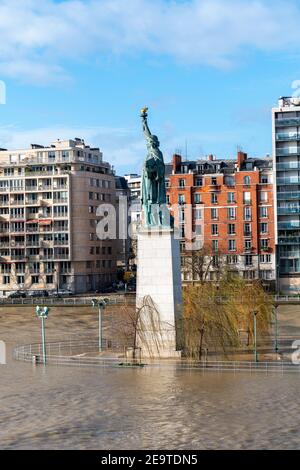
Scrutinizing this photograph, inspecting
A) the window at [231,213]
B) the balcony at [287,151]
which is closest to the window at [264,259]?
the window at [231,213]

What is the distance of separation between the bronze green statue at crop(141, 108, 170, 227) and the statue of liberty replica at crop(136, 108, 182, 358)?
1.77 ft

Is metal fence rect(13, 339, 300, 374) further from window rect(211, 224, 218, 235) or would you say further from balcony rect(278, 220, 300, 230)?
window rect(211, 224, 218, 235)

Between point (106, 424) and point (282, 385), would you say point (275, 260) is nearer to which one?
point (282, 385)

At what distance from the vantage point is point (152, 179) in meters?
55.3

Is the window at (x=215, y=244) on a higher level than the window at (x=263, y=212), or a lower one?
lower

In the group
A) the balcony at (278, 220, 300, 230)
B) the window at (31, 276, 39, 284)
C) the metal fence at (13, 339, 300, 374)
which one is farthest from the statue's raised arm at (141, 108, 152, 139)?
the window at (31, 276, 39, 284)

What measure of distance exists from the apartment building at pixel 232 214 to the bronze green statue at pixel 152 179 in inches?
2363

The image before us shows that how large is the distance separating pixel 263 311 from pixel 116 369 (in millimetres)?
16043

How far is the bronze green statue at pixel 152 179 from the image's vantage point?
2156 inches

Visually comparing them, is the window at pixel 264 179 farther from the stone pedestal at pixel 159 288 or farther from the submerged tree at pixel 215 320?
the stone pedestal at pixel 159 288

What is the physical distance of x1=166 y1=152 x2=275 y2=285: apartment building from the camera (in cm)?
11719

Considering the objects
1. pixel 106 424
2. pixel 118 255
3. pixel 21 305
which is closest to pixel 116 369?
pixel 106 424

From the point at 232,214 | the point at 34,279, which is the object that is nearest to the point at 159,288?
the point at 232,214
